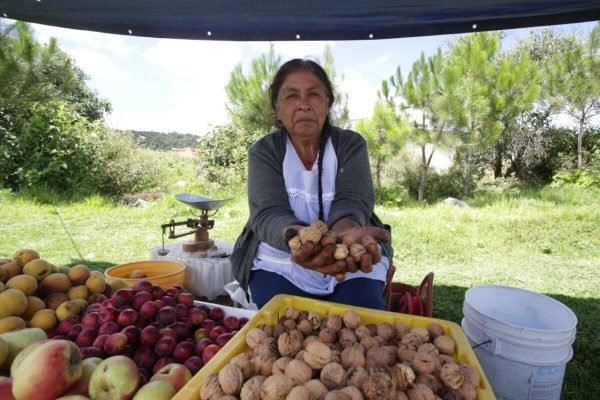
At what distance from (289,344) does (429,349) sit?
39 centimetres

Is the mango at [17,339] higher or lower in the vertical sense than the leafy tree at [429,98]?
lower

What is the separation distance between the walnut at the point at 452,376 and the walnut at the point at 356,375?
7.6 inches

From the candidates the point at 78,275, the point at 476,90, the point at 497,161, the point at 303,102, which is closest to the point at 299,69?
the point at 303,102

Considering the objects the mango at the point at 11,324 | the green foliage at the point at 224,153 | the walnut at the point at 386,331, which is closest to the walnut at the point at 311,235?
the walnut at the point at 386,331

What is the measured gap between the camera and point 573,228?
6227 millimetres

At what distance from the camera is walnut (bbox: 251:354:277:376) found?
3.14ft

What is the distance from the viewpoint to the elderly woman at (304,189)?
1739 mm

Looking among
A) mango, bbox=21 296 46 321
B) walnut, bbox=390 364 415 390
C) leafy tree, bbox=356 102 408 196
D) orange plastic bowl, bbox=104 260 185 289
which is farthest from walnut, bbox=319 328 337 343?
leafy tree, bbox=356 102 408 196

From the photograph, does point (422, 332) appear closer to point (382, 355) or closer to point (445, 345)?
point (445, 345)

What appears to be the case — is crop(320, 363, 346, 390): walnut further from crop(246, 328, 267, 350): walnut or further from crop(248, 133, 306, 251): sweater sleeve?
crop(248, 133, 306, 251): sweater sleeve

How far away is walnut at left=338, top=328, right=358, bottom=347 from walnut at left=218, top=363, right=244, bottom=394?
1.04 feet

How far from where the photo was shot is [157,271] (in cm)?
229

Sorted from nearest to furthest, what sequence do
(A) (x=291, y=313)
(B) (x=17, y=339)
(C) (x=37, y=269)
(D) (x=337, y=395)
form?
(D) (x=337, y=395)
(B) (x=17, y=339)
(A) (x=291, y=313)
(C) (x=37, y=269)

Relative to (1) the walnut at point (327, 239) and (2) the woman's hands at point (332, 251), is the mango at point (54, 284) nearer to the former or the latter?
(2) the woman's hands at point (332, 251)
